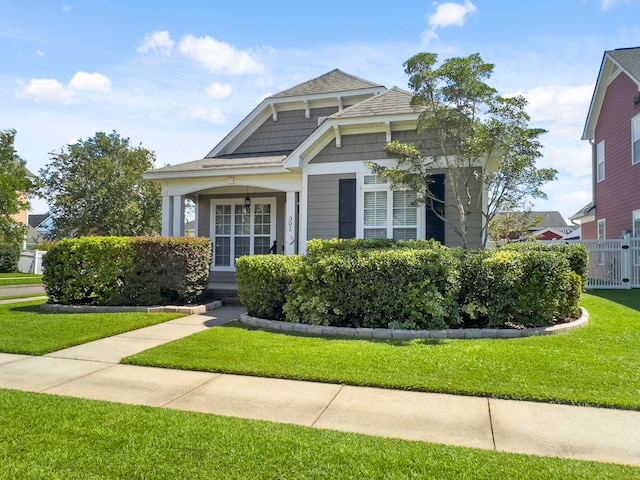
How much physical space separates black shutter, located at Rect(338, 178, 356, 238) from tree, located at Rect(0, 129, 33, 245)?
1661 cm

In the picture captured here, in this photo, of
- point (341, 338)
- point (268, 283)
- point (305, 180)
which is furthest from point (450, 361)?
point (305, 180)

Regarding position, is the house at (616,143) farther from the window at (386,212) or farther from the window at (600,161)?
the window at (386,212)

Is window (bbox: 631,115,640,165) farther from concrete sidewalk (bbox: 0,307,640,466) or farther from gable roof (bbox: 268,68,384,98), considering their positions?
concrete sidewalk (bbox: 0,307,640,466)

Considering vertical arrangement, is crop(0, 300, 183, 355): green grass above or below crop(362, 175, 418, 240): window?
below

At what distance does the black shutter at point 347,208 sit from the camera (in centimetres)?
993

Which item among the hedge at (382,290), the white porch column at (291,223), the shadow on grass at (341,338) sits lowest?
the shadow on grass at (341,338)

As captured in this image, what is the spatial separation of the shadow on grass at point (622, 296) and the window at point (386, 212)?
4.78 metres

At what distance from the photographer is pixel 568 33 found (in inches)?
371

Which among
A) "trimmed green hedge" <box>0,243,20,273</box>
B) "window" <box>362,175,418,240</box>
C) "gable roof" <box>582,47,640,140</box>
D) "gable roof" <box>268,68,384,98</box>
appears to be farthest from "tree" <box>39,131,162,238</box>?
"gable roof" <box>582,47,640,140</box>

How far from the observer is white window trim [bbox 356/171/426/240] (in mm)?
9445

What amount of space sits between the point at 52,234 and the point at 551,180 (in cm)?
2721

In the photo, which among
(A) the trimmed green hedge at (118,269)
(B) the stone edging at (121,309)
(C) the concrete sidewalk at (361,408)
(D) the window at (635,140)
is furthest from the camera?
(D) the window at (635,140)

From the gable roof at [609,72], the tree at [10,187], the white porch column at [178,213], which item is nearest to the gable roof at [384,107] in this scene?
the white porch column at [178,213]

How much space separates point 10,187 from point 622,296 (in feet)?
76.2
